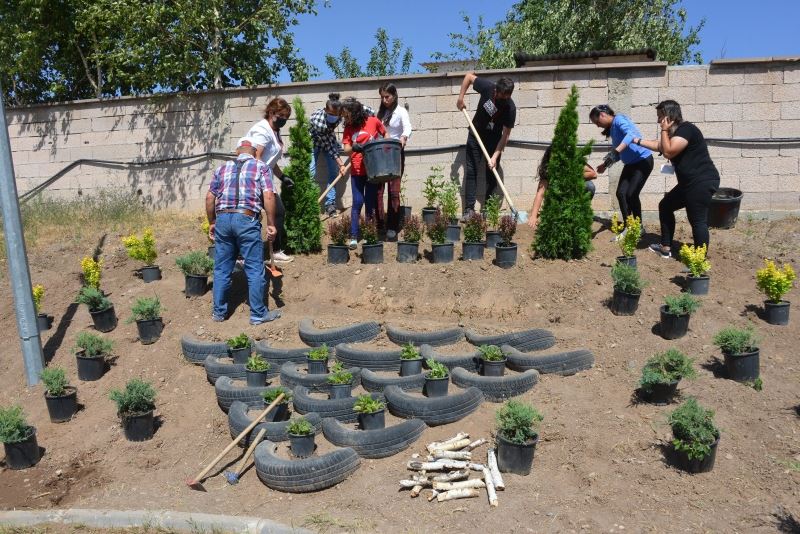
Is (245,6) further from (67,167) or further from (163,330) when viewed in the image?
(163,330)

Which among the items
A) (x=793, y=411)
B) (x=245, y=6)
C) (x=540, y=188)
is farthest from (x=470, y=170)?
(x=245, y=6)

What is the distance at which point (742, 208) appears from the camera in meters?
9.34

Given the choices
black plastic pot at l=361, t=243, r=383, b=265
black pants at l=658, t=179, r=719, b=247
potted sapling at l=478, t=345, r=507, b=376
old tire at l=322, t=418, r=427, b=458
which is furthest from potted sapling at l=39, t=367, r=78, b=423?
black pants at l=658, t=179, r=719, b=247

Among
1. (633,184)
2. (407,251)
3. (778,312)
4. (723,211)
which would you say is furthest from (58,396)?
(723,211)

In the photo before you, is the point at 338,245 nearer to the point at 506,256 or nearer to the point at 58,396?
the point at 506,256

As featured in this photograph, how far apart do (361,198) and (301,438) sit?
3.95 m

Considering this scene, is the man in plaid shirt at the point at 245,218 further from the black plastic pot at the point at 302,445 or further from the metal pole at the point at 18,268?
the black plastic pot at the point at 302,445

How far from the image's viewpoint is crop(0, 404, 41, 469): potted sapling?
549 centimetres

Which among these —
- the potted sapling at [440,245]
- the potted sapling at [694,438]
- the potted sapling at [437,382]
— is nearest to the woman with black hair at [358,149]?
the potted sapling at [440,245]

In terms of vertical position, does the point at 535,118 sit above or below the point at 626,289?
above

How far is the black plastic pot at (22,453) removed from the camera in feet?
18.3

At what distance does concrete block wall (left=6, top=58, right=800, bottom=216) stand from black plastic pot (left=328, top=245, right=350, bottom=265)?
241cm

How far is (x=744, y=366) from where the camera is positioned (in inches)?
213

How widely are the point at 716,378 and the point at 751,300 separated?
1586 mm
